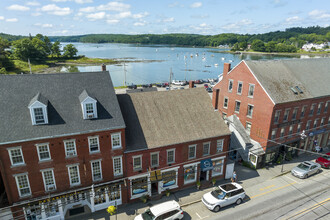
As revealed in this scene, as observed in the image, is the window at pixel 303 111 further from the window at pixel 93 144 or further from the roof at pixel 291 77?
the window at pixel 93 144

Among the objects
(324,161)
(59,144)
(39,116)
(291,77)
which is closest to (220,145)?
(59,144)

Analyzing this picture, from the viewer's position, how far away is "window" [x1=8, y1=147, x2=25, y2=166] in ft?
61.8

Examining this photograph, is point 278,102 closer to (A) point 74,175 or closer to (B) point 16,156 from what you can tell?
(A) point 74,175

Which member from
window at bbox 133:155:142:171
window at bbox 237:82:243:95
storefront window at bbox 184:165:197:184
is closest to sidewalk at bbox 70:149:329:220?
storefront window at bbox 184:165:197:184

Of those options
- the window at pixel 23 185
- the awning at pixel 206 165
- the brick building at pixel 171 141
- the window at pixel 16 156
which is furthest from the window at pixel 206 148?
the window at pixel 16 156

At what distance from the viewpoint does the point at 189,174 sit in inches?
1065

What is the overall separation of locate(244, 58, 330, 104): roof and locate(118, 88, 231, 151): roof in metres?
10.6

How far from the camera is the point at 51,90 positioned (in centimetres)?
2188

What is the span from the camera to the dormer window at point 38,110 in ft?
63.2

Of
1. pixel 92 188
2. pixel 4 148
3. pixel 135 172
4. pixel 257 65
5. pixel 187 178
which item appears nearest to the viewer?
pixel 4 148

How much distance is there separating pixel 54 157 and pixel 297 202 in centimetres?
2715

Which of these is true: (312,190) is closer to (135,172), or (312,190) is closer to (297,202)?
(297,202)

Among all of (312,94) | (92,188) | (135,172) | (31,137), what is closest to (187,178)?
(135,172)

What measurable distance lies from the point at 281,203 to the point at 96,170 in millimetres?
21325
